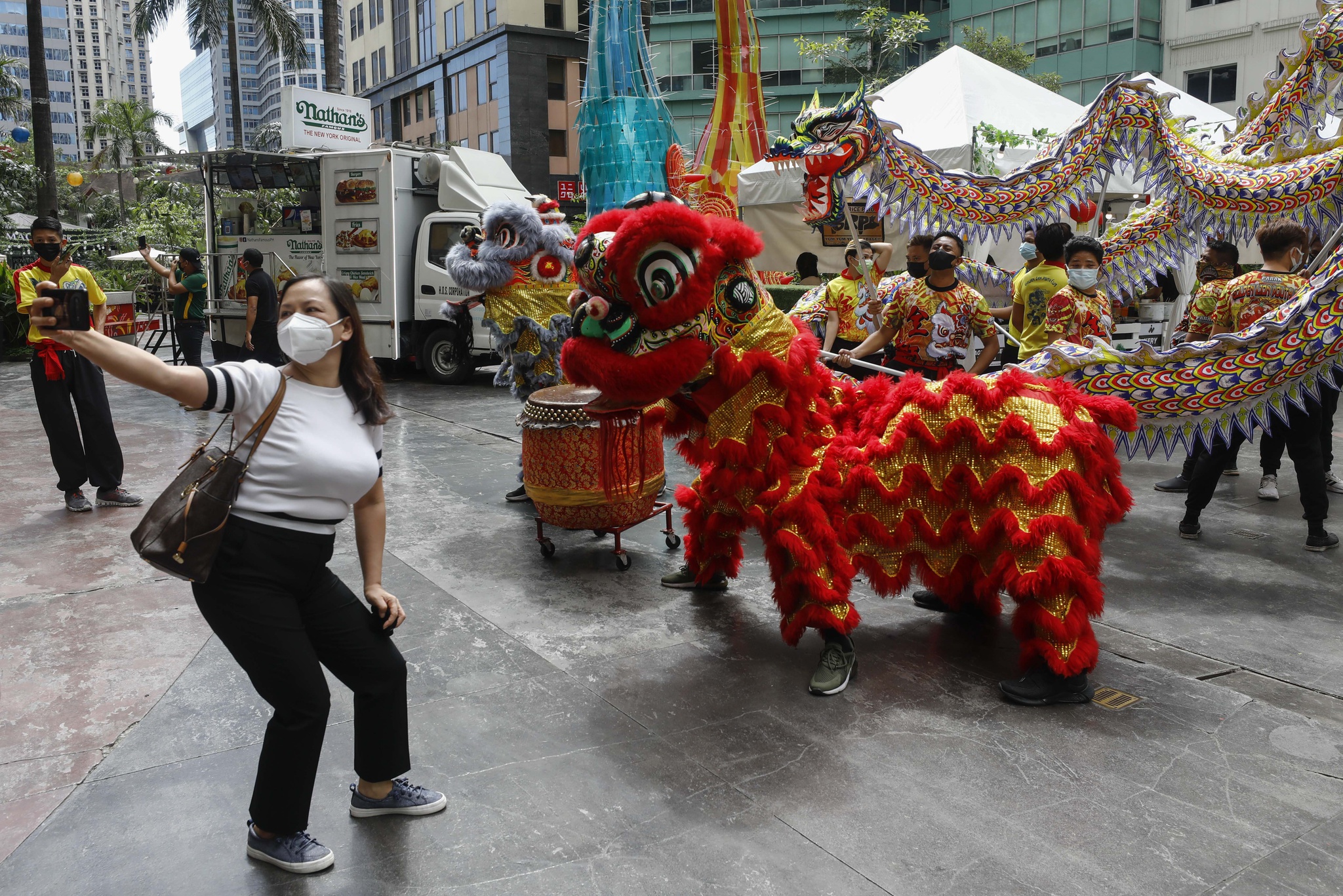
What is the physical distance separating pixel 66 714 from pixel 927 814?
10.1ft

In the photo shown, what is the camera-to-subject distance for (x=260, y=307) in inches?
409

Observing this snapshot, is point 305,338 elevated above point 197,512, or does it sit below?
above

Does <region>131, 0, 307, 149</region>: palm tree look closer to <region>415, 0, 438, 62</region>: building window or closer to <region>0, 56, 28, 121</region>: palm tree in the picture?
<region>0, 56, 28, 121</region>: palm tree

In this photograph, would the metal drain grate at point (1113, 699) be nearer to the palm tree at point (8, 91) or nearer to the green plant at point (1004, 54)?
the green plant at point (1004, 54)

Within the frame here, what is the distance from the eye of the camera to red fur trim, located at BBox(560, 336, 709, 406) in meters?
3.59

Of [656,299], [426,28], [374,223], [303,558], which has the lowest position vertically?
[303,558]

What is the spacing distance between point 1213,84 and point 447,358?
2737 centimetres

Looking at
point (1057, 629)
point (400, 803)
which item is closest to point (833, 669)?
point (1057, 629)

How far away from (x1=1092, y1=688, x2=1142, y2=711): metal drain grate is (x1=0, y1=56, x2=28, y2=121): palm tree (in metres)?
36.5

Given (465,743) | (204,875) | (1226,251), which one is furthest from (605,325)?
(1226,251)

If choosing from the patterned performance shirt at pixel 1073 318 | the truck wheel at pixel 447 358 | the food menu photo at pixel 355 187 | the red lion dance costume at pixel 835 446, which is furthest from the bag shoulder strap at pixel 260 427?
the food menu photo at pixel 355 187

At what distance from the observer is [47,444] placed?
30.0 ft

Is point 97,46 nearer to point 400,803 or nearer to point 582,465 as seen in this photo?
point 582,465

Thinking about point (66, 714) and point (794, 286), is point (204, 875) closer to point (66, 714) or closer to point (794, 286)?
point (66, 714)
